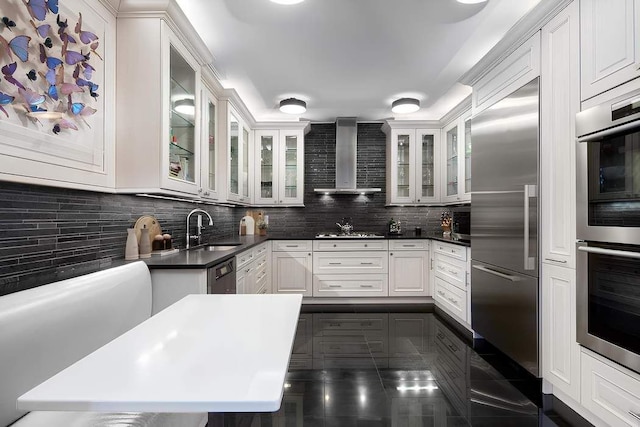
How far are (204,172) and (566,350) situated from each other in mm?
2882

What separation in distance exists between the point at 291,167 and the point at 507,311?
126 inches

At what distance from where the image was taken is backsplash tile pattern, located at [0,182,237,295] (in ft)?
4.39

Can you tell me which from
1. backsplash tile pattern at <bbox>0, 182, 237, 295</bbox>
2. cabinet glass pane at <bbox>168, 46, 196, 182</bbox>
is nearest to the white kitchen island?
backsplash tile pattern at <bbox>0, 182, 237, 295</bbox>

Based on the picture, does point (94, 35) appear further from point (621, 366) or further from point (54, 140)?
point (621, 366)

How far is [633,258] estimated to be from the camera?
4.83 feet

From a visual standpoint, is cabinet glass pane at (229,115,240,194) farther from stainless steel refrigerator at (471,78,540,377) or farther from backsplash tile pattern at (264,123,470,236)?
stainless steel refrigerator at (471,78,540,377)

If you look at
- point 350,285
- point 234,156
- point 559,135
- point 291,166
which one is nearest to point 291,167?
point 291,166

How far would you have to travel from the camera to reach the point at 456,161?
13.2 ft

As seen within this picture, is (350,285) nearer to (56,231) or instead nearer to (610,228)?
(610,228)

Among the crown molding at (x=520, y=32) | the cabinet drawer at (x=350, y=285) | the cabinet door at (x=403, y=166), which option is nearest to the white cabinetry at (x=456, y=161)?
the cabinet door at (x=403, y=166)

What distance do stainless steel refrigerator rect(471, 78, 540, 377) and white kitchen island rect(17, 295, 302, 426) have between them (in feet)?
6.28

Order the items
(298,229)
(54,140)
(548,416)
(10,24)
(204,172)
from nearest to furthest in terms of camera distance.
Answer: (10,24)
(54,140)
(548,416)
(204,172)
(298,229)

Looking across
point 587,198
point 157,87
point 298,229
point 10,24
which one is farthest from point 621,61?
point 298,229

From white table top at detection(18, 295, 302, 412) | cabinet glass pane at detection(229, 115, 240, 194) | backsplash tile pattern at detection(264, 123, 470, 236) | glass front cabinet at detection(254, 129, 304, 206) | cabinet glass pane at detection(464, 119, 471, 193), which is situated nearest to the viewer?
white table top at detection(18, 295, 302, 412)
